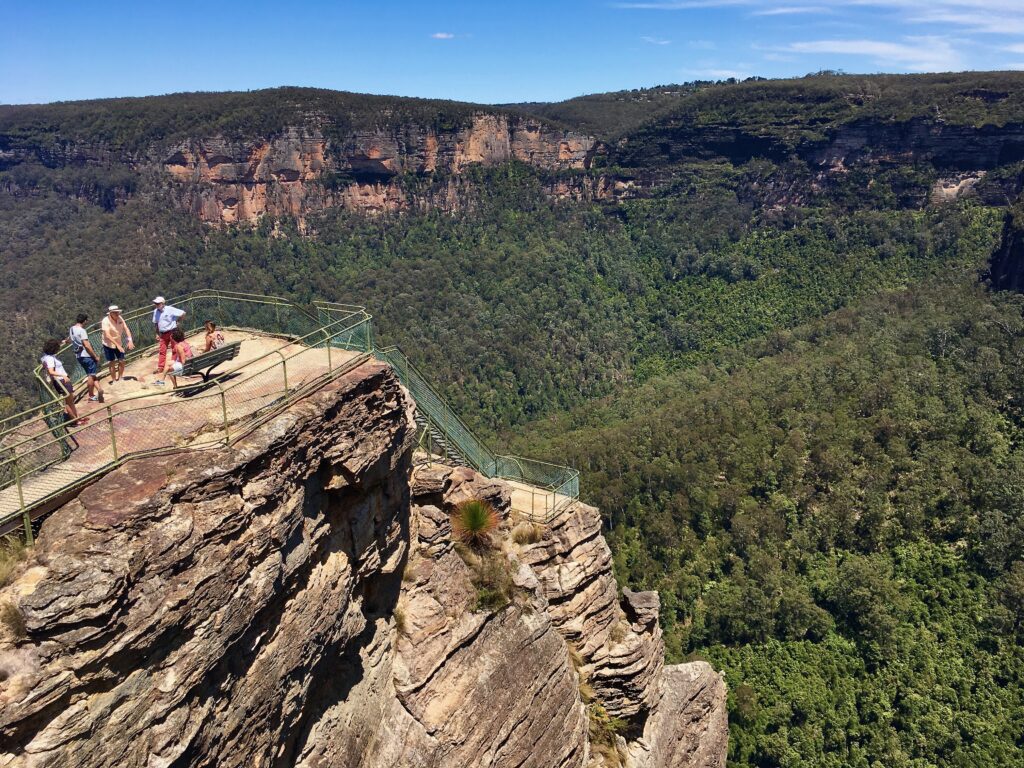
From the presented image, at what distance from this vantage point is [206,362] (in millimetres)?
12977

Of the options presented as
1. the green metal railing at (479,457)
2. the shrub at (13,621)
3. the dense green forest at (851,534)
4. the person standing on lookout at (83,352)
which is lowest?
the dense green forest at (851,534)

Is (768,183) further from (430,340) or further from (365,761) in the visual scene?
(365,761)

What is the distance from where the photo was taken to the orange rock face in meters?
101

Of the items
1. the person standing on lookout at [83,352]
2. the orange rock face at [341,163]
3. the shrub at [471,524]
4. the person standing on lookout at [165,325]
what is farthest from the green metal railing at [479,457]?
the orange rock face at [341,163]

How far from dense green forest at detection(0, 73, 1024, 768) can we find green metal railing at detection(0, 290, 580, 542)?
97.6ft

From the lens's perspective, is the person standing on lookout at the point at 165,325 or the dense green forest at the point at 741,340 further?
the dense green forest at the point at 741,340

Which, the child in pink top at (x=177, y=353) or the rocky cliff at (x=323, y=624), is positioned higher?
the child in pink top at (x=177, y=353)

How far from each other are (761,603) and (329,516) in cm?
4025

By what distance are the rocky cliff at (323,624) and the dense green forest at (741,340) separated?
2700cm

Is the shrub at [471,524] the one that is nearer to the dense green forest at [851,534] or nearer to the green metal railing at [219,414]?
the green metal railing at [219,414]

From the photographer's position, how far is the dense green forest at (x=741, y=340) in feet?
135

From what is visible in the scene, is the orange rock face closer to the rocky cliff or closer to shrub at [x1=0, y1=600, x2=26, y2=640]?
the rocky cliff

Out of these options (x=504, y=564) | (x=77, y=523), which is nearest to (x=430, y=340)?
(x=504, y=564)

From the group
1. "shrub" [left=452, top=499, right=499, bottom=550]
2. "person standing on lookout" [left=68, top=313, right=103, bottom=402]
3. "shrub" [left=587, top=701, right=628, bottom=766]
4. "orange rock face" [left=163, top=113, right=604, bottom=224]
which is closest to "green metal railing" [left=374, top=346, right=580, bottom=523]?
"shrub" [left=452, top=499, right=499, bottom=550]
